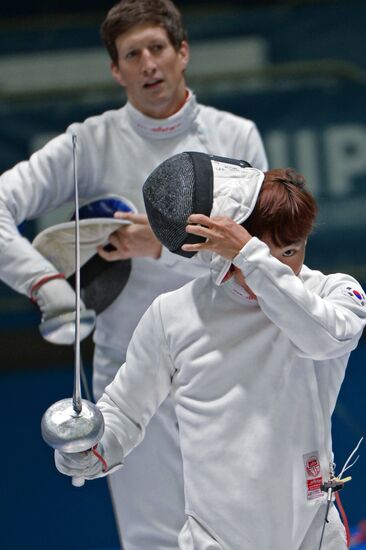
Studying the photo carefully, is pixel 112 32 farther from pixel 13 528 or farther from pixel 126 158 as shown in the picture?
pixel 13 528

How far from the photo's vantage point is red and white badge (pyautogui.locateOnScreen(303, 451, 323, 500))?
5.73 ft

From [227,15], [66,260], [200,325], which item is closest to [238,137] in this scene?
[66,260]

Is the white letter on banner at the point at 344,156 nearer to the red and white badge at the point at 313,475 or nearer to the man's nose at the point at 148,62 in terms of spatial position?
the man's nose at the point at 148,62

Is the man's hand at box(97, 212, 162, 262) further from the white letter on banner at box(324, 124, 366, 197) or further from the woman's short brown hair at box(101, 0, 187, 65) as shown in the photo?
the white letter on banner at box(324, 124, 366, 197)

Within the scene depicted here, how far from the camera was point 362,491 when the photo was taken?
2.80 metres

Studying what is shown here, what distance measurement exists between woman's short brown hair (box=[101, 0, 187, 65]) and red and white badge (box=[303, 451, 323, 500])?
3.16 feet

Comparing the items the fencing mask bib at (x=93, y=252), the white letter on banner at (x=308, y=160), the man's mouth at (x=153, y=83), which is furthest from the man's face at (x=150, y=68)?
the white letter on banner at (x=308, y=160)

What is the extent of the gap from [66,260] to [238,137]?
392mm

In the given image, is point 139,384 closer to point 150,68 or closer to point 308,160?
point 150,68

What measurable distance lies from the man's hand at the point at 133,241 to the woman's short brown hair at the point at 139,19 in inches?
12.8

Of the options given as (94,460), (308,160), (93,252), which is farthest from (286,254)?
(308,160)

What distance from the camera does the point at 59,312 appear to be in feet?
7.25

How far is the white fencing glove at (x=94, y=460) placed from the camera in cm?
174

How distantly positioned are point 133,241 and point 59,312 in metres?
0.21
